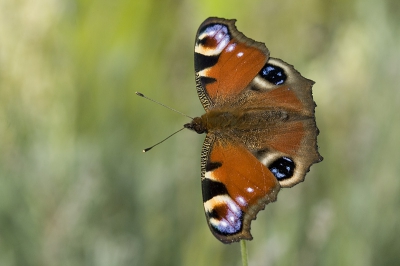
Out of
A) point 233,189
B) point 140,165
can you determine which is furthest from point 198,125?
point 140,165

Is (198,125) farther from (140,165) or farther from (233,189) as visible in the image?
(140,165)

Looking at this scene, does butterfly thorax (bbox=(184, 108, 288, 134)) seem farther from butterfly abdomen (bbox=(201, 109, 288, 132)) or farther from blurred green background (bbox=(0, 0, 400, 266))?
blurred green background (bbox=(0, 0, 400, 266))

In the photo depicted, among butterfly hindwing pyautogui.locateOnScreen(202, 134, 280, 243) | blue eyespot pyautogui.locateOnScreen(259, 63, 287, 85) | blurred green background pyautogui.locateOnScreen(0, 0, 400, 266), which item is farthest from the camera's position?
blurred green background pyautogui.locateOnScreen(0, 0, 400, 266)

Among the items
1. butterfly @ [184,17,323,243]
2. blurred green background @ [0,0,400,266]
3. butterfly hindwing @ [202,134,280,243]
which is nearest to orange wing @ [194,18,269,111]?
butterfly @ [184,17,323,243]

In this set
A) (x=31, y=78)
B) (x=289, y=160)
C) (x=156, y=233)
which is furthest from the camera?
(x=156, y=233)

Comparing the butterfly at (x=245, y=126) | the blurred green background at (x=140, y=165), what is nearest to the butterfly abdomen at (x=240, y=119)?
the butterfly at (x=245, y=126)

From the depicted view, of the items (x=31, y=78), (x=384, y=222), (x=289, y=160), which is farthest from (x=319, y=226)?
(x=31, y=78)

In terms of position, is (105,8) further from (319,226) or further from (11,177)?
(319,226)
